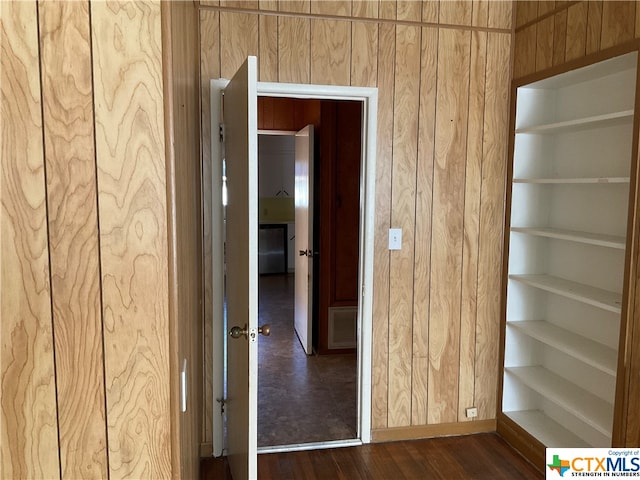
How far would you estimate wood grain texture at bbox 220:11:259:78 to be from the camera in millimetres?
2551

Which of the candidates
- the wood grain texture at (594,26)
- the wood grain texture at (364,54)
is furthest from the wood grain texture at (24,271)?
the wood grain texture at (594,26)

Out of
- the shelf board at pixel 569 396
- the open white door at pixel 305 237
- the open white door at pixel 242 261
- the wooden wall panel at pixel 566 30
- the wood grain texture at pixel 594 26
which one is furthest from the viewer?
the open white door at pixel 305 237

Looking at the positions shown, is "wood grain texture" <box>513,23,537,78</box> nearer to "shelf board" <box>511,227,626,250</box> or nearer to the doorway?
"shelf board" <box>511,227,626,250</box>

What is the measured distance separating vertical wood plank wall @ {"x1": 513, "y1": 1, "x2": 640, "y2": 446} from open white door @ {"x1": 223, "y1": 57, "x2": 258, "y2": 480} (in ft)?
5.14

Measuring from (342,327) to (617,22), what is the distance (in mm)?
3147

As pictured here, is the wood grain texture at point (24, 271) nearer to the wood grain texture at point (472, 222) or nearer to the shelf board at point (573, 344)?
the shelf board at point (573, 344)

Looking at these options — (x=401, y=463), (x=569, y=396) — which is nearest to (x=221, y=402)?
(x=401, y=463)

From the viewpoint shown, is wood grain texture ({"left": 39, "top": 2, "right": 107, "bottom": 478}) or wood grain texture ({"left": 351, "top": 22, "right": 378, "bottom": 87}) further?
wood grain texture ({"left": 351, "top": 22, "right": 378, "bottom": 87})

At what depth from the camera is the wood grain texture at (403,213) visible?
274 cm

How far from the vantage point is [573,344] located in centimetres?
254

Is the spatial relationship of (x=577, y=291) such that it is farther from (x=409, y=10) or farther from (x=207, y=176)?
(x=207, y=176)

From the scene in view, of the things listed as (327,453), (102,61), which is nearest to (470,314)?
(327,453)

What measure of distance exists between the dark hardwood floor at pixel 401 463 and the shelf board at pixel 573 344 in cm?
70

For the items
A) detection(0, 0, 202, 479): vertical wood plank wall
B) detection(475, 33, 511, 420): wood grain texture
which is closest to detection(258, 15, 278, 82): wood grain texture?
detection(475, 33, 511, 420): wood grain texture
